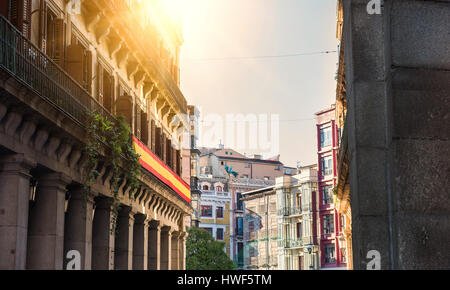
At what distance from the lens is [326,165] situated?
85.5m

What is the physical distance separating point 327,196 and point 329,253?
20.3 feet

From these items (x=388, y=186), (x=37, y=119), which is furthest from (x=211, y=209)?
(x=388, y=186)

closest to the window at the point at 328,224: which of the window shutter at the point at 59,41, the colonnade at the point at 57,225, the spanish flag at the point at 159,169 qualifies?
the spanish flag at the point at 159,169

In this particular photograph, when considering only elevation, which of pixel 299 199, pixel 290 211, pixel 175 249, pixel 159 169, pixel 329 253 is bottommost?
pixel 175 249

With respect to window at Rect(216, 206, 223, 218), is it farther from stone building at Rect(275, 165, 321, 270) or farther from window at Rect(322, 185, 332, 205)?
window at Rect(322, 185, 332, 205)

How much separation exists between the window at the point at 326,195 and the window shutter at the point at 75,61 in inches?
2453

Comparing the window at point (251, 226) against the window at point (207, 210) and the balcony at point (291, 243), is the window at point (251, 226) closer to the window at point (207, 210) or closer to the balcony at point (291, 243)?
the window at point (207, 210)

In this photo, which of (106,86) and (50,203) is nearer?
(50,203)

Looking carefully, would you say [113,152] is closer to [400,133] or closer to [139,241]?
[139,241]

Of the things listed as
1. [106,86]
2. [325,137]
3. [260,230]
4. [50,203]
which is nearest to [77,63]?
[106,86]

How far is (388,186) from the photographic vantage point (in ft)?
32.7

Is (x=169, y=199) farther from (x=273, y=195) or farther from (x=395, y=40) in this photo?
(x=273, y=195)

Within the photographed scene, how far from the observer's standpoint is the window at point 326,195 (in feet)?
282
